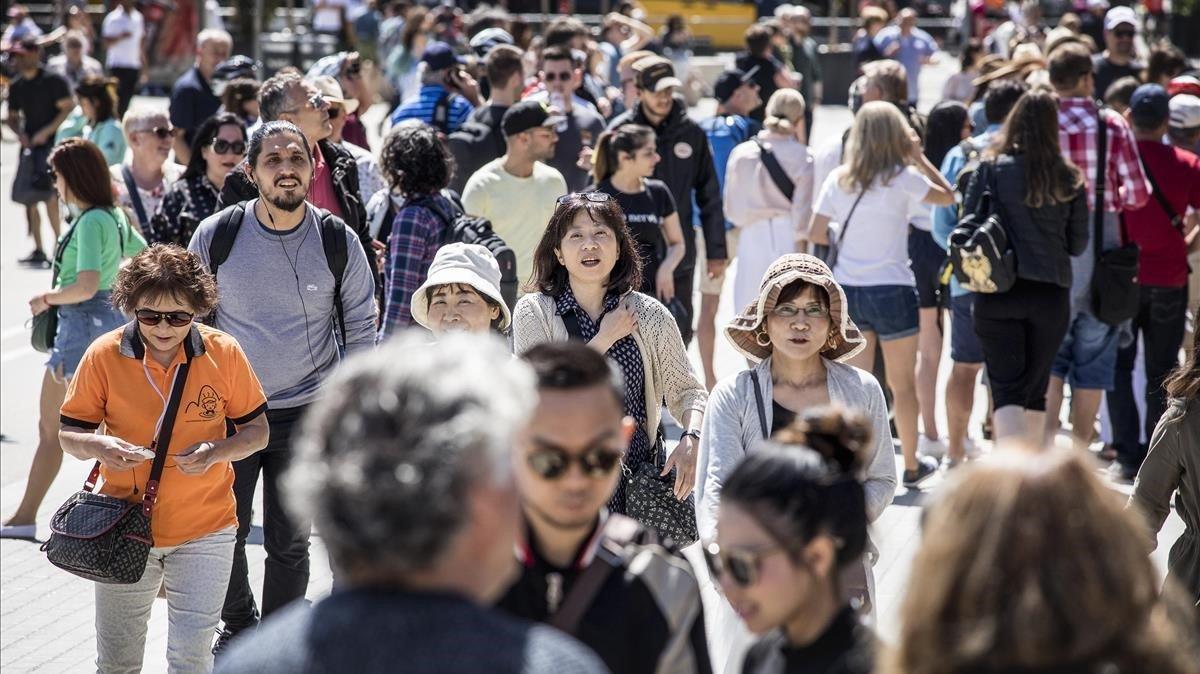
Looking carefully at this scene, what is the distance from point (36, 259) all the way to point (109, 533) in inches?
435

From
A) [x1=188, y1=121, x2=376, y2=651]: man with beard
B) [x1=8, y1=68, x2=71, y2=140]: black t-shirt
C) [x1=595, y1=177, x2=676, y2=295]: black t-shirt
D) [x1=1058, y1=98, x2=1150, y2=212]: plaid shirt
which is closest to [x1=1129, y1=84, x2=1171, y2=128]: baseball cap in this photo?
[x1=1058, y1=98, x2=1150, y2=212]: plaid shirt

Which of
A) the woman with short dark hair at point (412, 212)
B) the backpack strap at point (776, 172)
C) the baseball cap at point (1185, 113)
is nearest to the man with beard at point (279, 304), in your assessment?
the woman with short dark hair at point (412, 212)

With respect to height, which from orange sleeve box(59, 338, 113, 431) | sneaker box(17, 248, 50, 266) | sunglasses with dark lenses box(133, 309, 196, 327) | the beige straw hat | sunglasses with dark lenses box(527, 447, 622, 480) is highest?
sunglasses with dark lenses box(527, 447, 622, 480)

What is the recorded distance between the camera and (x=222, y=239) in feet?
19.6

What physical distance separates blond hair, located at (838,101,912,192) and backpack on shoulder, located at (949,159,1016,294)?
22.8 inches

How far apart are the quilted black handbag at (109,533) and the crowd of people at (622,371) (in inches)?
2.1

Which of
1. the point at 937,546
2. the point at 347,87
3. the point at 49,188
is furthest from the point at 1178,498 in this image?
the point at 49,188

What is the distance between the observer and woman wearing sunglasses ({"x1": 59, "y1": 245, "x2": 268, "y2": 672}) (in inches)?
206

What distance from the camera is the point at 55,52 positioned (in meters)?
29.1

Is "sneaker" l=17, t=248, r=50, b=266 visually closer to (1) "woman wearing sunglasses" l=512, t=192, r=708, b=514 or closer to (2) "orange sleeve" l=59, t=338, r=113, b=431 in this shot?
(2) "orange sleeve" l=59, t=338, r=113, b=431

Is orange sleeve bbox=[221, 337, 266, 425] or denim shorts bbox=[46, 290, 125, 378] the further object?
denim shorts bbox=[46, 290, 125, 378]

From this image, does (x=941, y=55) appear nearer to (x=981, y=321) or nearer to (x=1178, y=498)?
(x=981, y=321)

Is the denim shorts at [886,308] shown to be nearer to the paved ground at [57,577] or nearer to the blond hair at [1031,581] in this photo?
the paved ground at [57,577]

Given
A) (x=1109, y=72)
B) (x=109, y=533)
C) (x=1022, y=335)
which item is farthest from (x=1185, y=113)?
(x=109, y=533)
